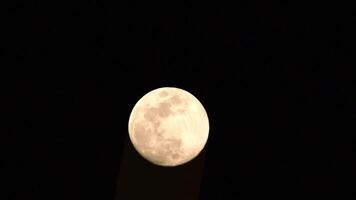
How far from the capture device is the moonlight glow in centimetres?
193

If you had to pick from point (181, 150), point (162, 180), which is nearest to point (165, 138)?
point (181, 150)

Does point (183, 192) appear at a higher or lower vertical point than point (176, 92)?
lower

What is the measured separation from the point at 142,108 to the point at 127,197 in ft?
1.98

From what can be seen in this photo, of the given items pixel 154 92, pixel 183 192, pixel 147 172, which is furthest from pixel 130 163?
pixel 154 92

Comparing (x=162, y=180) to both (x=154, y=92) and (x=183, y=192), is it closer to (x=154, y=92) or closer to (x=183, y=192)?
(x=183, y=192)

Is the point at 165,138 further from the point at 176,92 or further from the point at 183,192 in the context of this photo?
the point at 183,192

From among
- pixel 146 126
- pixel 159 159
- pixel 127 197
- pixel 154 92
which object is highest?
pixel 154 92

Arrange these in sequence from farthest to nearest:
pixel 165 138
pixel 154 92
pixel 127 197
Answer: pixel 127 197 < pixel 154 92 < pixel 165 138

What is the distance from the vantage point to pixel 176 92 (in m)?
2.05

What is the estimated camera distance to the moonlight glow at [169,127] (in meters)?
1.93

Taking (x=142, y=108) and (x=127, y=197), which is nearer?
(x=142, y=108)

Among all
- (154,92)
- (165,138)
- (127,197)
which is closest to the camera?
(165,138)

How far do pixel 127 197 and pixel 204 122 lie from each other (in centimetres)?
70

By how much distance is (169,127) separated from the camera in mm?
1927
